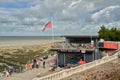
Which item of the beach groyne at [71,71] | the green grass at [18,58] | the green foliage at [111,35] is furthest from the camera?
the green foliage at [111,35]

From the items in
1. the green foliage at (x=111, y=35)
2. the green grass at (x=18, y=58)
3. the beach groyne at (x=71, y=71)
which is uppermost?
the green foliage at (x=111, y=35)

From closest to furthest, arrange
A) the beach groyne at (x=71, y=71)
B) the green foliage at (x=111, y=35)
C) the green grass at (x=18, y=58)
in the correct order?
the beach groyne at (x=71, y=71), the green grass at (x=18, y=58), the green foliage at (x=111, y=35)

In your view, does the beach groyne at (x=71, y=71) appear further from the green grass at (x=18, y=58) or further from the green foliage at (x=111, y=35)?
the green foliage at (x=111, y=35)

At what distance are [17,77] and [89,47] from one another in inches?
520

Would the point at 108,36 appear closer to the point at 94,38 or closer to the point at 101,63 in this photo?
the point at 94,38

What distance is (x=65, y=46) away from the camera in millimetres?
36344

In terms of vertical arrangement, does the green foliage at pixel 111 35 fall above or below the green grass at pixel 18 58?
above

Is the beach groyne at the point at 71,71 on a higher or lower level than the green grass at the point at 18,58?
higher

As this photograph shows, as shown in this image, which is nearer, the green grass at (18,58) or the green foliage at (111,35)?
the green grass at (18,58)

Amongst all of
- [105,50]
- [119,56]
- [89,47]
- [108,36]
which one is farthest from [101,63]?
[108,36]

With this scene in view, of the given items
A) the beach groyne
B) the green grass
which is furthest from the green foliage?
the beach groyne

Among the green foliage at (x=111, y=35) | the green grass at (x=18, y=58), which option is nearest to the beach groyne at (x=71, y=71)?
the green grass at (x=18, y=58)

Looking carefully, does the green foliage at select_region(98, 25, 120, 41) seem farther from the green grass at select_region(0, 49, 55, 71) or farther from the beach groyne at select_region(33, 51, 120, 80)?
the beach groyne at select_region(33, 51, 120, 80)

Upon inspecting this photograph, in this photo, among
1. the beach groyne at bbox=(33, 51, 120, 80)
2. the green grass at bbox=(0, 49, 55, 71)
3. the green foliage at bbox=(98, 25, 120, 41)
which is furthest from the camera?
the green foliage at bbox=(98, 25, 120, 41)
